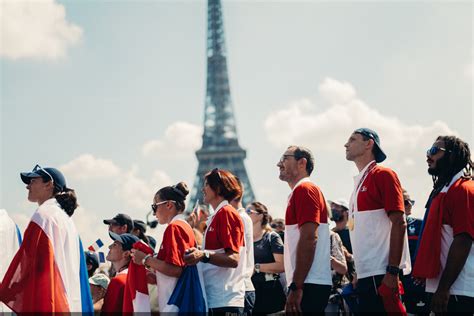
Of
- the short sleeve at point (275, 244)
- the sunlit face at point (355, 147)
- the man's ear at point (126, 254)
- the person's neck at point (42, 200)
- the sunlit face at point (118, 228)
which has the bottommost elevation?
the man's ear at point (126, 254)

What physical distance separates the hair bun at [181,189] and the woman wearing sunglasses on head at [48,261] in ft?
3.69

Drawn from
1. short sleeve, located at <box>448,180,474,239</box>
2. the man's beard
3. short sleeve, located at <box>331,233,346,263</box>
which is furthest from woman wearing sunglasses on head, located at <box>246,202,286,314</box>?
short sleeve, located at <box>448,180,474,239</box>

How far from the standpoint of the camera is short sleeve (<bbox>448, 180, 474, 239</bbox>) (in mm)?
6039

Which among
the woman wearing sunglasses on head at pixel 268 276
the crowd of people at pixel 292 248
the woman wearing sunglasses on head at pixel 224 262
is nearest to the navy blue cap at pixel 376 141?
the crowd of people at pixel 292 248

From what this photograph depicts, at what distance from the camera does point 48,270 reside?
20.0 feet

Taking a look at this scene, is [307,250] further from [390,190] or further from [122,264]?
[122,264]

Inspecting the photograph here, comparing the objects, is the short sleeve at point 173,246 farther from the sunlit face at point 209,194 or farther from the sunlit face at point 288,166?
the sunlit face at point 288,166

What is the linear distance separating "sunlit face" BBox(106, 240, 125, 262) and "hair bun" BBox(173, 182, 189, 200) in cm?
119

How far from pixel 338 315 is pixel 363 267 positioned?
2.75m

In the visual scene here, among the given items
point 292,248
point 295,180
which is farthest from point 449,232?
point 295,180

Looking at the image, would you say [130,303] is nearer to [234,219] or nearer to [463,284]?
[234,219]

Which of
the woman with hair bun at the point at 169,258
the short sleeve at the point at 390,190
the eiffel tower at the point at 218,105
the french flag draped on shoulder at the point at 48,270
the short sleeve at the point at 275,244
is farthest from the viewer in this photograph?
the eiffel tower at the point at 218,105

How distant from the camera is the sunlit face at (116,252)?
25.0 ft

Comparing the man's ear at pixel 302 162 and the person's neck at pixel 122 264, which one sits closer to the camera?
the man's ear at pixel 302 162
